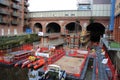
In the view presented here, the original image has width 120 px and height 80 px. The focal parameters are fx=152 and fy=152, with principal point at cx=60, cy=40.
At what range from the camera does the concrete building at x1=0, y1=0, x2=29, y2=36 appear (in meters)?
38.2

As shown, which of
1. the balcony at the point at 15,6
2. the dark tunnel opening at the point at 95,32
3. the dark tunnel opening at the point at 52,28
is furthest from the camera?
the dark tunnel opening at the point at 95,32

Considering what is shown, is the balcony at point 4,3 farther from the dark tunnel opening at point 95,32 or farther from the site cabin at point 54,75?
the dark tunnel opening at point 95,32

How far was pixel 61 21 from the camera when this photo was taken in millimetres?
48688

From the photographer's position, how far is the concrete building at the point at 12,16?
1503 inches

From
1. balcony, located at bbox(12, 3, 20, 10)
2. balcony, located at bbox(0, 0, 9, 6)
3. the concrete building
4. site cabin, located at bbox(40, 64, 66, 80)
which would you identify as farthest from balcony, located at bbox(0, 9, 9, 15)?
site cabin, located at bbox(40, 64, 66, 80)

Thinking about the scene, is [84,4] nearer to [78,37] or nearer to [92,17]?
[92,17]

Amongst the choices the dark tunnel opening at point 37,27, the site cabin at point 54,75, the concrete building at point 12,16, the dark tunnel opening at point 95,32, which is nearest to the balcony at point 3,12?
the concrete building at point 12,16

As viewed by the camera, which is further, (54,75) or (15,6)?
(15,6)

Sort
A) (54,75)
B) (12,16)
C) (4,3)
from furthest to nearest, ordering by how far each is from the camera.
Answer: (12,16), (4,3), (54,75)

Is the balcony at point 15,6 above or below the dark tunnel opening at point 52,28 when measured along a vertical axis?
above

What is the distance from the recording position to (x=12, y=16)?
4250 cm

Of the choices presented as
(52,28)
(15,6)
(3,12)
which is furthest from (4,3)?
(52,28)

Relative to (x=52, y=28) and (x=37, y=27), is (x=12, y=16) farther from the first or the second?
(x=52, y=28)

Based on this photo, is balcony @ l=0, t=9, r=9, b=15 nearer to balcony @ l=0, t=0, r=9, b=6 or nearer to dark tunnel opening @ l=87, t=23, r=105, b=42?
balcony @ l=0, t=0, r=9, b=6
